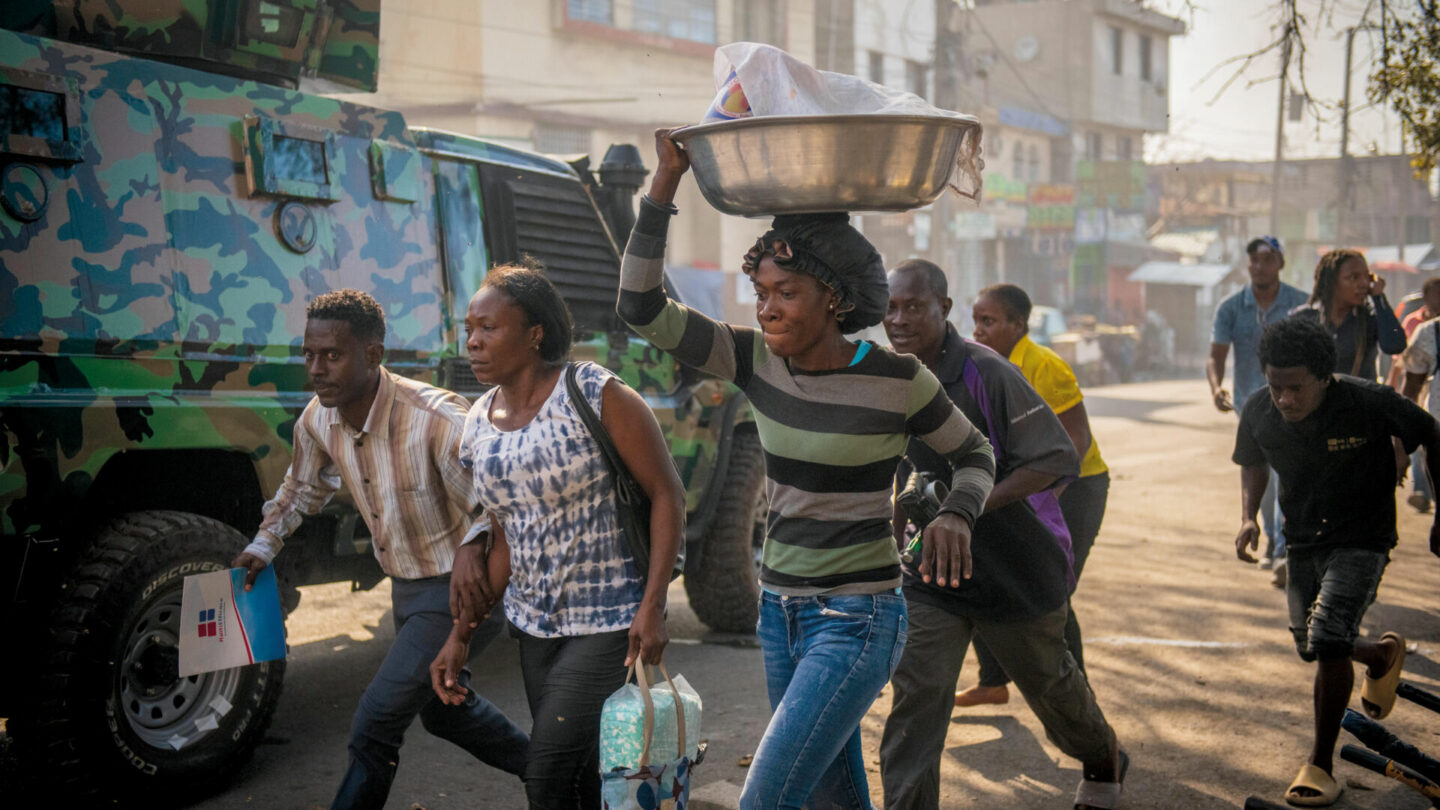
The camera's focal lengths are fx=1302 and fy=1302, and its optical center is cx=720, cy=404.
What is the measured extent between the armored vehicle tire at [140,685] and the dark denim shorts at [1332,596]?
A: 3.50 meters

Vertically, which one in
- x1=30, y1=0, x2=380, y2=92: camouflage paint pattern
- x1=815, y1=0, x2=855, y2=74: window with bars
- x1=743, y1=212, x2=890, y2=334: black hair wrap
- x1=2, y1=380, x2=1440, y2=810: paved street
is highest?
x1=815, y1=0, x2=855, y2=74: window with bars

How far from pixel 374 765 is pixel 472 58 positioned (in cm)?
2036

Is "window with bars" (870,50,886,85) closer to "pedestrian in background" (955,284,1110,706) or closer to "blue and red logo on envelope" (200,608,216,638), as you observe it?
"pedestrian in background" (955,284,1110,706)

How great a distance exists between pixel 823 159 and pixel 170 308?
253 cm

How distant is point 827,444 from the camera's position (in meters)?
2.96

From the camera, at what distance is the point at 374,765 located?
3.41m

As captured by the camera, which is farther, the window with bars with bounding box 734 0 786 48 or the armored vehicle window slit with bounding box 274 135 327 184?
the window with bars with bounding box 734 0 786 48

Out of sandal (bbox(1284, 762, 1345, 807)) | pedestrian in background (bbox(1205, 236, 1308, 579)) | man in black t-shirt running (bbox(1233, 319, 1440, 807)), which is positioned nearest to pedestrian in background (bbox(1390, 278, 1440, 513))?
pedestrian in background (bbox(1205, 236, 1308, 579))

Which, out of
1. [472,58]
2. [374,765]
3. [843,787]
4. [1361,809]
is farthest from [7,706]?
[472,58]

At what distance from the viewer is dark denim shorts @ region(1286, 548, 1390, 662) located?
423 centimetres

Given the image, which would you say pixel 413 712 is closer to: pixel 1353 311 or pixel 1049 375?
pixel 1049 375

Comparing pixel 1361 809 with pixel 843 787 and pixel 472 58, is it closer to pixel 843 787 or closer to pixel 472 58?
pixel 843 787

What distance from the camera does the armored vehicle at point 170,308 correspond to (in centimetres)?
384

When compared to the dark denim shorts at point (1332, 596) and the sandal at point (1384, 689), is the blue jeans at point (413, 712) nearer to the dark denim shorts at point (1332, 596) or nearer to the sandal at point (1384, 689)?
the dark denim shorts at point (1332, 596)
